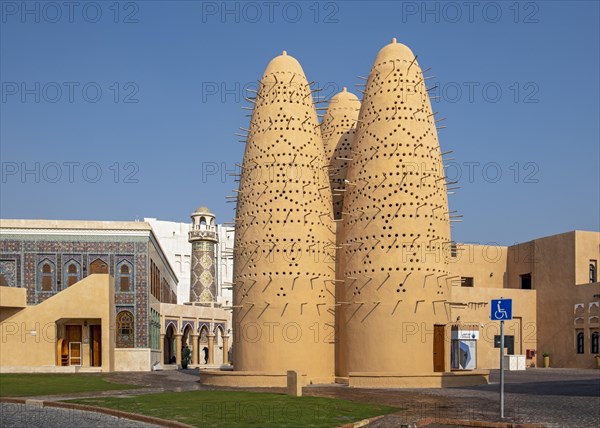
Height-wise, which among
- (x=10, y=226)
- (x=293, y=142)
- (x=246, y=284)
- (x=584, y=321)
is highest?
(x=293, y=142)

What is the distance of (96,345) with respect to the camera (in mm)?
43906

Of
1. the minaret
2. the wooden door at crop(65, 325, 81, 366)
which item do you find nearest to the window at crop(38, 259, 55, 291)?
the wooden door at crop(65, 325, 81, 366)

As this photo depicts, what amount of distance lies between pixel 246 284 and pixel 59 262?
1817 cm

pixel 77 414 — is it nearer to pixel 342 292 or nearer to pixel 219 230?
pixel 342 292

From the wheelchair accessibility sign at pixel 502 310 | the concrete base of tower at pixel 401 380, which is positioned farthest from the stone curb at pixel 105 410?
the concrete base of tower at pixel 401 380

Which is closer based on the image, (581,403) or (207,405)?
(207,405)

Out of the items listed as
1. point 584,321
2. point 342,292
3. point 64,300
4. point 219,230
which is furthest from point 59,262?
point 219,230

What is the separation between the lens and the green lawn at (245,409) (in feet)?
49.1

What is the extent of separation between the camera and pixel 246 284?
29750mm

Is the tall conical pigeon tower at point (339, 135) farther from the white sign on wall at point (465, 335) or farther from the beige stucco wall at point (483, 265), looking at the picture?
the beige stucco wall at point (483, 265)

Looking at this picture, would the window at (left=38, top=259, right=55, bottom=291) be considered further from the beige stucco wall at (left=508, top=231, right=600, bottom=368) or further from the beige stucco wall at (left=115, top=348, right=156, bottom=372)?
the beige stucco wall at (left=508, top=231, right=600, bottom=368)

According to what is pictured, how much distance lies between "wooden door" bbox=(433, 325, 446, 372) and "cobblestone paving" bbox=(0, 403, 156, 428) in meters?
15.1

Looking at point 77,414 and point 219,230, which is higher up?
point 219,230

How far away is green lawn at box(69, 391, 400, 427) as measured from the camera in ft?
49.1
